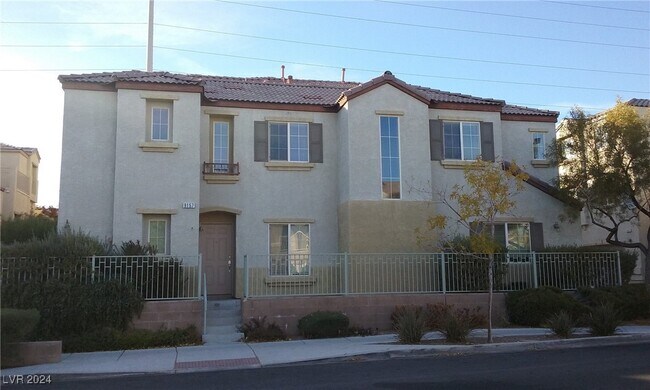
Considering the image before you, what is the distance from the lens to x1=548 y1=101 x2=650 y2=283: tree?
1711cm

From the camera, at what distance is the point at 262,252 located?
17.5 meters

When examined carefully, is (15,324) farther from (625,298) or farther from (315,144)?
(625,298)

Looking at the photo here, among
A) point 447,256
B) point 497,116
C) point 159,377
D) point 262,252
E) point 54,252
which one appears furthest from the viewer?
point 497,116

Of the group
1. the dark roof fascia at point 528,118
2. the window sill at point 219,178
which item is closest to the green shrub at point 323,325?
the window sill at point 219,178

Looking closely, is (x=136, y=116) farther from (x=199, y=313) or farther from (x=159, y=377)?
(x=159, y=377)

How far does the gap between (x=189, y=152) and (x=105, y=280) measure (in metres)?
4.50

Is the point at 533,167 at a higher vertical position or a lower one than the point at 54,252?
higher

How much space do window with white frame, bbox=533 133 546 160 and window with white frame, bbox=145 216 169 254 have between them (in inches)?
487

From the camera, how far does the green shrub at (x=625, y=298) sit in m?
15.6

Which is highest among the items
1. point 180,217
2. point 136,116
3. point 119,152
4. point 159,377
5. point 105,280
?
point 136,116

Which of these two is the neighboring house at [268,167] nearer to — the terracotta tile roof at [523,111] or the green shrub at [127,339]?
the terracotta tile roof at [523,111]

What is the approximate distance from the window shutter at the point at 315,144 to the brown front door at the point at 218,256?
3.26 metres

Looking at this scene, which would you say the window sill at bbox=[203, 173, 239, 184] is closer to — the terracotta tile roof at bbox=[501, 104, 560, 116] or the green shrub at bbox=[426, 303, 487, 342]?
the green shrub at bbox=[426, 303, 487, 342]

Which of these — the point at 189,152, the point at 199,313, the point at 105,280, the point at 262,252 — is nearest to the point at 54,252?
the point at 105,280
